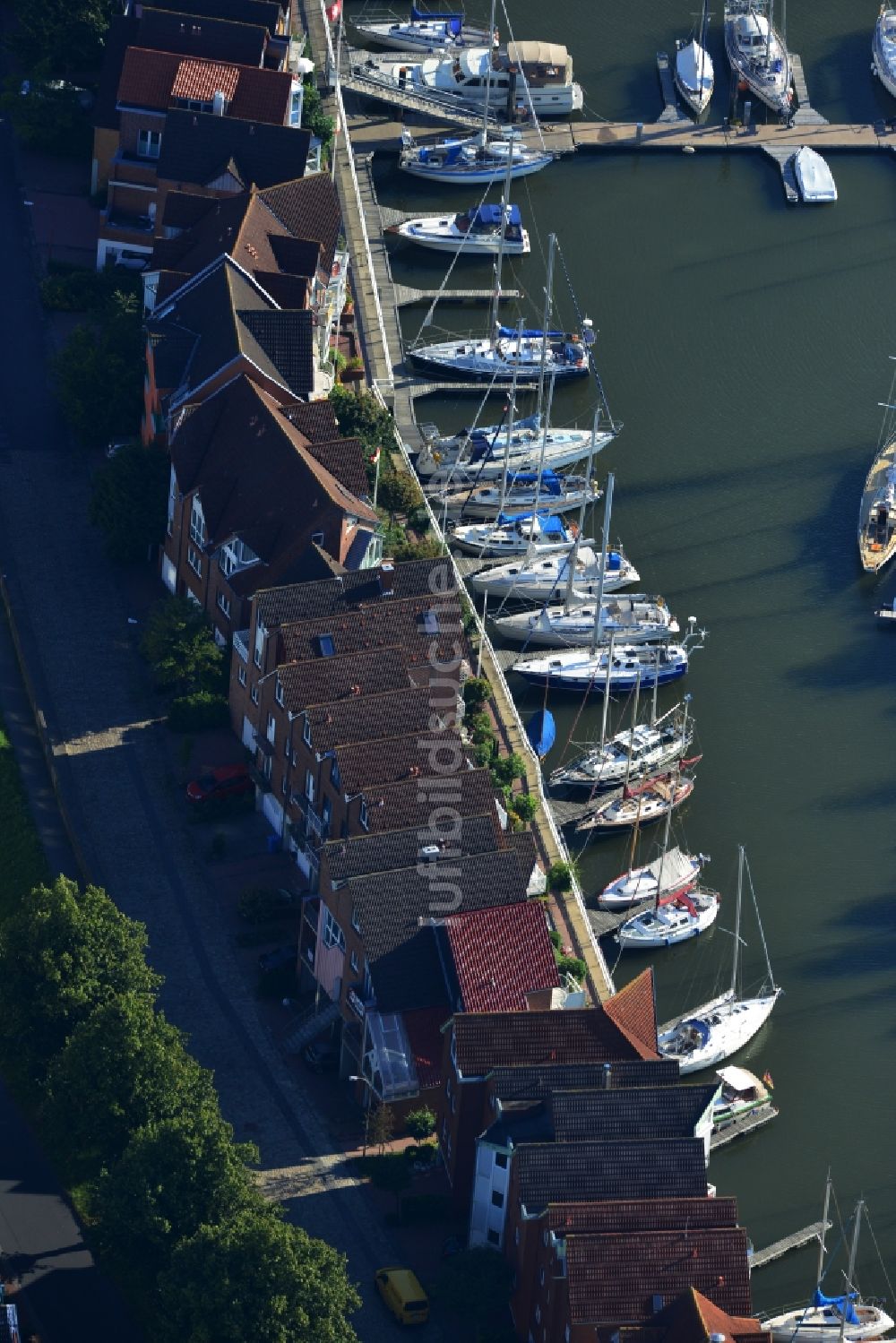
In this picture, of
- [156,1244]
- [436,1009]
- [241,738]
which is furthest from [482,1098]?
[241,738]

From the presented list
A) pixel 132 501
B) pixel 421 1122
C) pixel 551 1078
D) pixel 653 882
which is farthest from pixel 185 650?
pixel 551 1078

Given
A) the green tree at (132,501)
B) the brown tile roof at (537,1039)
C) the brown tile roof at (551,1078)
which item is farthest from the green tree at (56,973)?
the green tree at (132,501)

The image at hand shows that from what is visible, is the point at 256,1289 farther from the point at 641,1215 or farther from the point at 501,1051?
the point at 501,1051

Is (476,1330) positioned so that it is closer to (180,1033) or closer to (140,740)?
(180,1033)

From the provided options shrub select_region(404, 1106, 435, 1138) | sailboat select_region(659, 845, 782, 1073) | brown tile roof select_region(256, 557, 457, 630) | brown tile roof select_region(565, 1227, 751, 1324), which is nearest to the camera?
brown tile roof select_region(565, 1227, 751, 1324)

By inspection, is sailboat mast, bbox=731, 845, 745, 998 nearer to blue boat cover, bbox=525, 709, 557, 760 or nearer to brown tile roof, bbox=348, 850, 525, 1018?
blue boat cover, bbox=525, 709, 557, 760

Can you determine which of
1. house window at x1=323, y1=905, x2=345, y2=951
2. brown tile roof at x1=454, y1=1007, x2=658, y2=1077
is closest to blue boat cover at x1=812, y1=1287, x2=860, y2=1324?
brown tile roof at x1=454, y1=1007, x2=658, y2=1077

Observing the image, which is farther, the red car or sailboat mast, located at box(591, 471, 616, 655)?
sailboat mast, located at box(591, 471, 616, 655)
